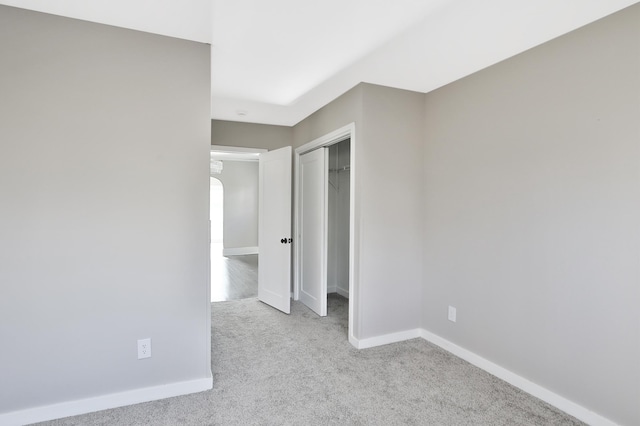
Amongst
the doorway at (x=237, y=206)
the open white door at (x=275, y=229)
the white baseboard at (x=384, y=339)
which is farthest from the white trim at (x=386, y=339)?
the doorway at (x=237, y=206)

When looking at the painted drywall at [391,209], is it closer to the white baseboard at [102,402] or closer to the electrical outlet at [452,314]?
the electrical outlet at [452,314]

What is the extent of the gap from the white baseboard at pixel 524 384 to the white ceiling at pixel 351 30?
7.69 feet

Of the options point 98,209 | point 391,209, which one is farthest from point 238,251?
point 98,209

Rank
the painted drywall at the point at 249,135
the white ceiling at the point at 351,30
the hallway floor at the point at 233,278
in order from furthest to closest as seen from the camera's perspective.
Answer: the hallway floor at the point at 233,278, the painted drywall at the point at 249,135, the white ceiling at the point at 351,30

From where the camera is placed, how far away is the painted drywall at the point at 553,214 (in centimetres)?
192

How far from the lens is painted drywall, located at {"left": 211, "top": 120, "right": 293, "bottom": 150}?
14.6 ft

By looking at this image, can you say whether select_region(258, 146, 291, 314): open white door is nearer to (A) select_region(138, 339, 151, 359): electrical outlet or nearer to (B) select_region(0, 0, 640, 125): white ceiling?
(B) select_region(0, 0, 640, 125): white ceiling

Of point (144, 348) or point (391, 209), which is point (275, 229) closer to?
point (391, 209)

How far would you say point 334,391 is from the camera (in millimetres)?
2430

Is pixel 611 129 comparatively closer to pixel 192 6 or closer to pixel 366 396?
pixel 366 396

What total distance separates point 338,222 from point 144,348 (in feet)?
10.3

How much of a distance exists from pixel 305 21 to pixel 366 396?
2505 mm

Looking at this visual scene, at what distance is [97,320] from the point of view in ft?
7.16

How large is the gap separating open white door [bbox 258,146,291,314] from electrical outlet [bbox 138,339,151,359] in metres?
1.94
